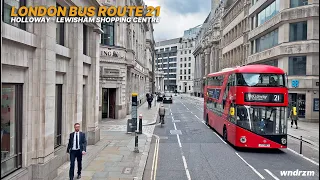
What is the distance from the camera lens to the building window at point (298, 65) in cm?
2586

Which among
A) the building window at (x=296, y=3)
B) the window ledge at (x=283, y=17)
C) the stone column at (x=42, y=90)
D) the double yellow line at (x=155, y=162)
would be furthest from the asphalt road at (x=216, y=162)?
the building window at (x=296, y=3)

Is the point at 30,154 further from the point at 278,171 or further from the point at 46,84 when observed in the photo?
the point at 278,171

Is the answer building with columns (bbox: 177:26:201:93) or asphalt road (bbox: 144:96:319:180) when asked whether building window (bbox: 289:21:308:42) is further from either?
building with columns (bbox: 177:26:201:93)

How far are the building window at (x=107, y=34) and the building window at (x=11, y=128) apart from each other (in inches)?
734

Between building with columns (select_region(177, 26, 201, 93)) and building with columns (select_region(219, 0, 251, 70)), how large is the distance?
292ft

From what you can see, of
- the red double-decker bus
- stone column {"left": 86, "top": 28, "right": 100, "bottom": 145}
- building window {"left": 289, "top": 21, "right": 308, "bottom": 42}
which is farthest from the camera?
building window {"left": 289, "top": 21, "right": 308, "bottom": 42}

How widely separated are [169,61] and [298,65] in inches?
5650

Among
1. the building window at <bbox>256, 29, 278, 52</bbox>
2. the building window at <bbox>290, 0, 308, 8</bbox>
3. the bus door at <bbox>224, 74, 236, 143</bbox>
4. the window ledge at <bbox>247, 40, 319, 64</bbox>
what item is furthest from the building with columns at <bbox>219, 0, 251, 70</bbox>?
the bus door at <bbox>224, 74, 236, 143</bbox>

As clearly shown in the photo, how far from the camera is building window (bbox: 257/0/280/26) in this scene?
29.6 meters

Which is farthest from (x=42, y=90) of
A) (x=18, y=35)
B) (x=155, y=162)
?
(x=155, y=162)

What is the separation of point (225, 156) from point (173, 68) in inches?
6103

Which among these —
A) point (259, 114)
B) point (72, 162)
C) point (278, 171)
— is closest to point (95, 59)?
point (72, 162)

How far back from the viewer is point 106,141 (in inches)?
630

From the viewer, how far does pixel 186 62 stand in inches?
6014
